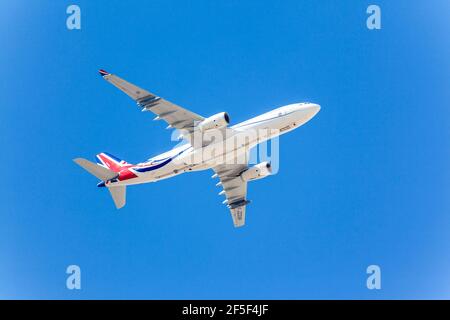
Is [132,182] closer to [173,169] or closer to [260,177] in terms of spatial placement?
[173,169]

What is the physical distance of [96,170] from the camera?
7075cm

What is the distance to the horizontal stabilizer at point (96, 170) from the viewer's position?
229 feet

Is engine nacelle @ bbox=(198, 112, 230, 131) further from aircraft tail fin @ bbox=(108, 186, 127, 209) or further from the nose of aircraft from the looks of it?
aircraft tail fin @ bbox=(108, 186, 127, 209)

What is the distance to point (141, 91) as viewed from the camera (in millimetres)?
66062

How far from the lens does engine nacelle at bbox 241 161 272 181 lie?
75.1 m

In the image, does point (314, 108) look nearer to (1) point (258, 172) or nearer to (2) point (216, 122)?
(1) point (258, 172)

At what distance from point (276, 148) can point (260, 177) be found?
3333mm

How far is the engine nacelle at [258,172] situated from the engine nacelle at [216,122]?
958 centimetres

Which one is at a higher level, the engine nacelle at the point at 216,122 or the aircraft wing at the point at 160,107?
the aircraft wing at the point at 160,107

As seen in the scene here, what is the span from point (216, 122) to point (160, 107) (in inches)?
201

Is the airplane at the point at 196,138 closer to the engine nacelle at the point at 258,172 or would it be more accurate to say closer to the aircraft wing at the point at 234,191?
the engine nacelle at the point at 258,172

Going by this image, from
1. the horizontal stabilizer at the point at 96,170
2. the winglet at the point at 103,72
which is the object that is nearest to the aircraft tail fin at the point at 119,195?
the horizontal stabilizer at the point at 96,170

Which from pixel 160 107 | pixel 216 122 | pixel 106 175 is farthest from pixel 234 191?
pixel 160 107

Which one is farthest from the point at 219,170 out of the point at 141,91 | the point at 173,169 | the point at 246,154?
the point at 141,91
